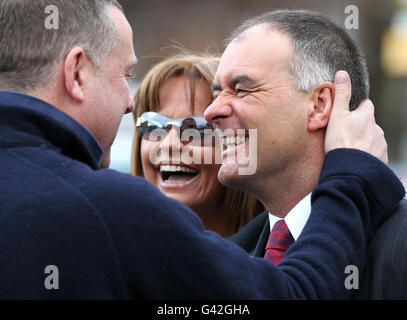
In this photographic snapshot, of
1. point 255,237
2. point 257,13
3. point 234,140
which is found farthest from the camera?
point 257,13

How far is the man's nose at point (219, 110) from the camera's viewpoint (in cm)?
303

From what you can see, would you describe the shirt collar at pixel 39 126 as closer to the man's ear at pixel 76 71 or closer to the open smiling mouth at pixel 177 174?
the man's ear at pixel 76 71

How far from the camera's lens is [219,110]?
3.04 m

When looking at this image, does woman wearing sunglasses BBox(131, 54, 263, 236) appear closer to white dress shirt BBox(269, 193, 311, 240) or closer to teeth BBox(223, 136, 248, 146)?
teeth BBox(223, 136, 248, 146)

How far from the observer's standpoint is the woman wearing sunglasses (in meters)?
3.93

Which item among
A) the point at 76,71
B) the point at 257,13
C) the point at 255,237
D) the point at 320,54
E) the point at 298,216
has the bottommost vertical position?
the point at 255,237

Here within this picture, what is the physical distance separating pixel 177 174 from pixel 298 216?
1413 millimetres

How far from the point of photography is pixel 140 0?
11.2 meters

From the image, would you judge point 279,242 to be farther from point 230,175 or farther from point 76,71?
point 76,71

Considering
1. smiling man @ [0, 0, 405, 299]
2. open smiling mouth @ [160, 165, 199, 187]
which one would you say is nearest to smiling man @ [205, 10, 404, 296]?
smiling man @ [0, 0, 405, 299]

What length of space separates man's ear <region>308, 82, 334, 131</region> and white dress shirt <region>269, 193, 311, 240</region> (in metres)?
0.33

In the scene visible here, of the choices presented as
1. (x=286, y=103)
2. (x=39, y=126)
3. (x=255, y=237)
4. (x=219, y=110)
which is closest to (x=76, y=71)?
(x=39, y=126)
